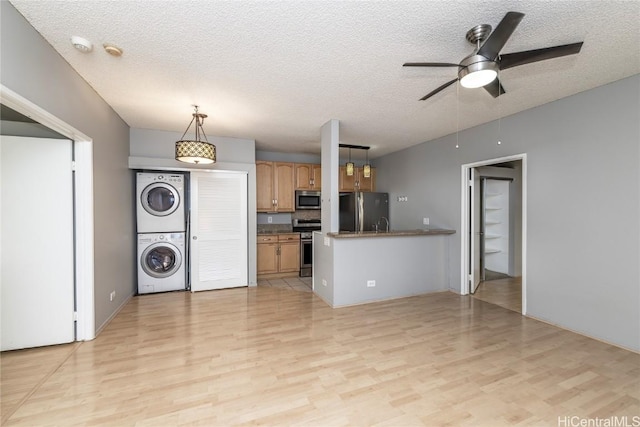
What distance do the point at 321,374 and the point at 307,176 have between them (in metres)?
4.23

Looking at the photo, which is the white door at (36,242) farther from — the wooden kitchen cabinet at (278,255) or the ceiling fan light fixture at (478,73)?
the ceiling fan light fixture at (478,73)

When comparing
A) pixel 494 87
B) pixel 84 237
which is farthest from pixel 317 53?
pixel 84 237

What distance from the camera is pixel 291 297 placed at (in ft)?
13.6

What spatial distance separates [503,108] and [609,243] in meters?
1.85

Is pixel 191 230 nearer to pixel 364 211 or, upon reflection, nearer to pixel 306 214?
pixel 306 214

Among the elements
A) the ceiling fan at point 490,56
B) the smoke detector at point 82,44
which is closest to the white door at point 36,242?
the smoke detector at point 82,44

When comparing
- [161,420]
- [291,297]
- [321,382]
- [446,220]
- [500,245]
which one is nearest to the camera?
[161,420]

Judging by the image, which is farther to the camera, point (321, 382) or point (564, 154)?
point (564, 154)

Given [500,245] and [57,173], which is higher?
[57,173]

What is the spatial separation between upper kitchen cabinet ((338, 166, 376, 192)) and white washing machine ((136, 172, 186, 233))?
10.9 feet

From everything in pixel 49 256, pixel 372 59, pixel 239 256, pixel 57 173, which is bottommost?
pixel 239 256

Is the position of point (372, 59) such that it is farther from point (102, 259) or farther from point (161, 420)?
point (102, 259)

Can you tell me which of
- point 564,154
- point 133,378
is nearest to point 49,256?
point 133,378

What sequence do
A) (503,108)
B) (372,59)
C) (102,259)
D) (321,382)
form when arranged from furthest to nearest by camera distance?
Answer: (503,108) < (102,259) < (372,59) < (321,382)
